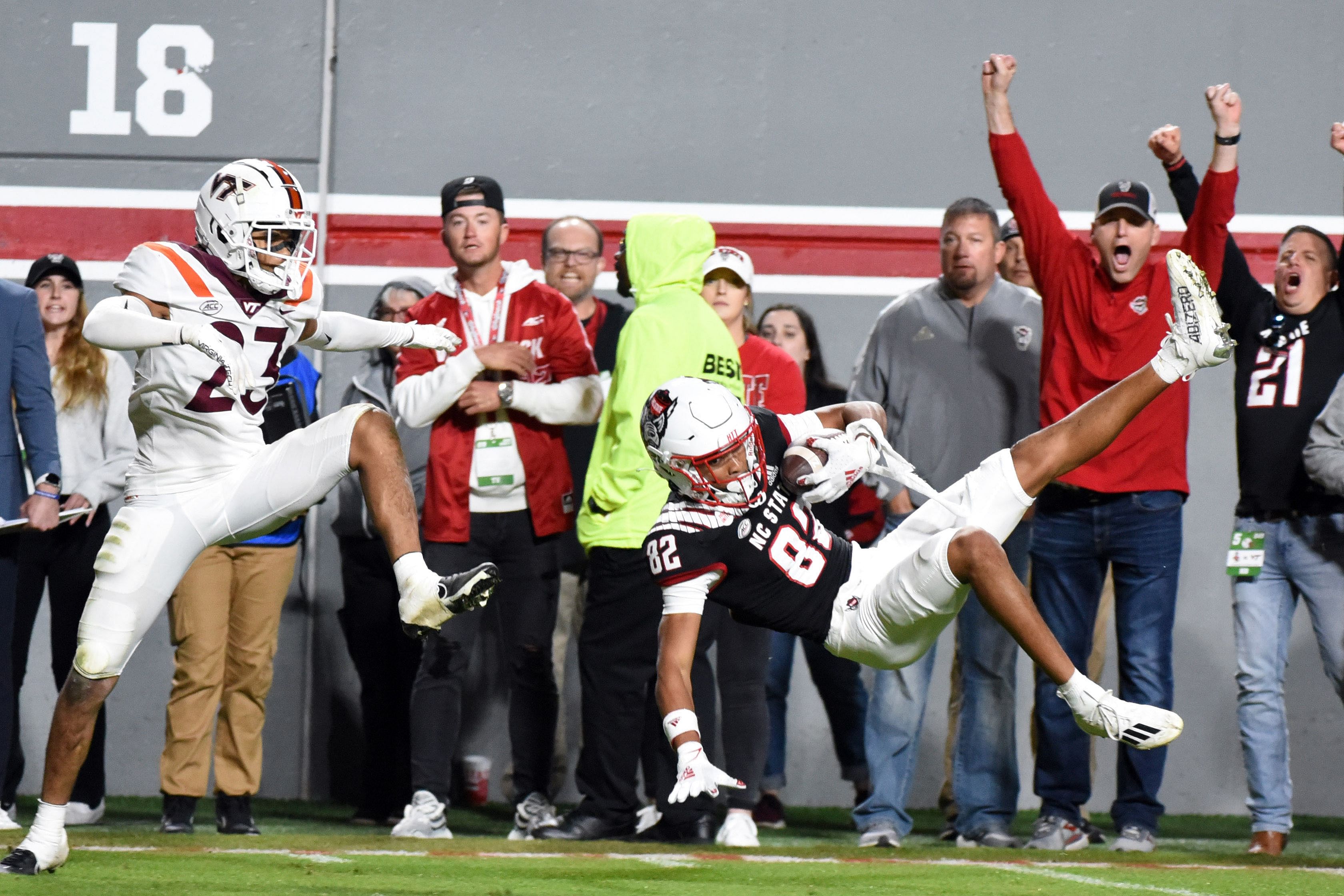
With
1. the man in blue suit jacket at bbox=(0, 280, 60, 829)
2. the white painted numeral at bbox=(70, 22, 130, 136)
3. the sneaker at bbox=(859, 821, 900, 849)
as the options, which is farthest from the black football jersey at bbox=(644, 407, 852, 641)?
the white painted numeral at bbox=(70, 22, 130, 136)

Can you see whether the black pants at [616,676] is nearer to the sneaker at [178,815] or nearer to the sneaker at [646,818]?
the sneaker at [646,818]

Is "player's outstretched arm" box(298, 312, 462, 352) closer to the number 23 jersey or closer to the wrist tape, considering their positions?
the number 23 jersey

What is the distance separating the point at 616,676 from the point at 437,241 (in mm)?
2766

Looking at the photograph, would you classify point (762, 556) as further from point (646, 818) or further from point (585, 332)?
point (585, 332)

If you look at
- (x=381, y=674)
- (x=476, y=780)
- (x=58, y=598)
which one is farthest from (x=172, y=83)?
(x=476, y=780)

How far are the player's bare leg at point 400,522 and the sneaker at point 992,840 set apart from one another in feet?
7.40

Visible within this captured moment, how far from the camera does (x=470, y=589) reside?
404 cm

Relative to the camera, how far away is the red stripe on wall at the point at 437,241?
734cm

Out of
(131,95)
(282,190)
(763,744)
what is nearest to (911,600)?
(763,744)

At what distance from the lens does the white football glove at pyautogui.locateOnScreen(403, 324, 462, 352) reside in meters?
4.81

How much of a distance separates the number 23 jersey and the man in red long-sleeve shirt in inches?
106

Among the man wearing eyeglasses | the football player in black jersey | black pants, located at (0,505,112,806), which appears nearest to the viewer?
the football player in black jersey

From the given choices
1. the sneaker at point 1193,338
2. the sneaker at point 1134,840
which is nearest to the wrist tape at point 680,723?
the sneaker at point 1193,338

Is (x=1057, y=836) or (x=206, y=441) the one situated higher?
(x=206, y=441)
